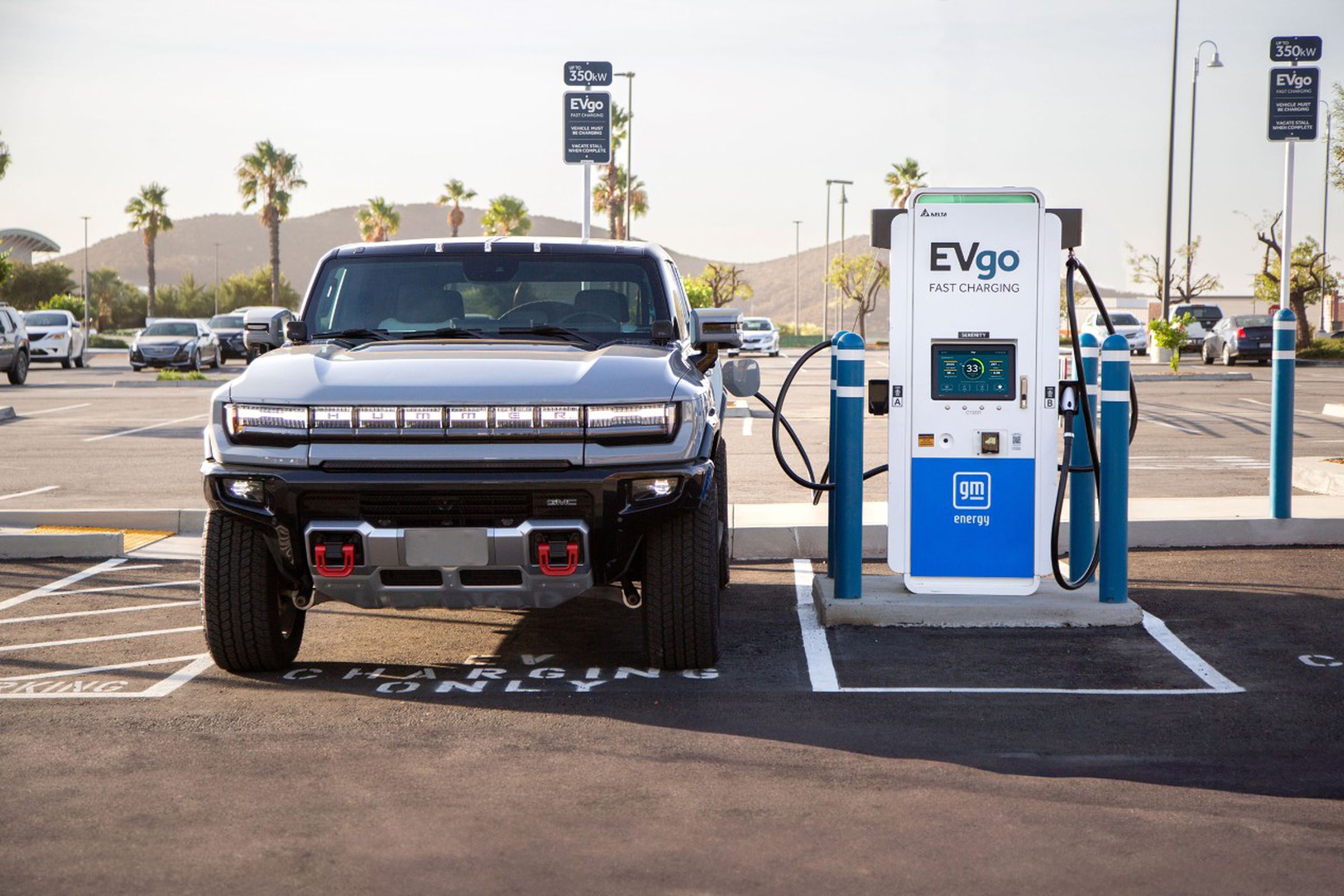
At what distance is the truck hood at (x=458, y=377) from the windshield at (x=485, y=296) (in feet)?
2.28

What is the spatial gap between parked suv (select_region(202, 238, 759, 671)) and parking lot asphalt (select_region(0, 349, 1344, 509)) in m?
5.73

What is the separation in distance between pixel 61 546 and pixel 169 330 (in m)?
31.7

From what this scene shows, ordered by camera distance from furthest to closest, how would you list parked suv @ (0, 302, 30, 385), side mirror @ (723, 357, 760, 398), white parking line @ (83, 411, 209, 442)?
parked suv @ (0, 302, 30, 385)
white parking line @ (83, 411, 209, 442)
side mirror @ (723, 357, 760, 398)

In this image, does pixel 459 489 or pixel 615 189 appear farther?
pixel 615 189

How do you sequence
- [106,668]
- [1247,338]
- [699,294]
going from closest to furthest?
[106,668]
[1247,338]
[699,294]

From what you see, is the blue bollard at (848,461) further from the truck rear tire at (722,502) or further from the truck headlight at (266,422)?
the truck headlight at (266,422)

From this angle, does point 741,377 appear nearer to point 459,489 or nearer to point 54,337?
point 459,489

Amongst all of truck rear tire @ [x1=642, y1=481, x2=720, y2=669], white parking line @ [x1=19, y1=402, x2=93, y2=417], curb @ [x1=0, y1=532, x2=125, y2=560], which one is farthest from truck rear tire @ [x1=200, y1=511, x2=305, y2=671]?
white parking line @ [x1=19, y1=402, x2=93, y2=417]

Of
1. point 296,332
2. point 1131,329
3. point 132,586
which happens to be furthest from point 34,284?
point 296,332

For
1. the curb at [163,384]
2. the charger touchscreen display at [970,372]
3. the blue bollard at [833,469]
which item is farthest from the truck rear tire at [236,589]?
the curb at [163,384]

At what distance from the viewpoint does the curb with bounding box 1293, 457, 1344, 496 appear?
1232 centimetres

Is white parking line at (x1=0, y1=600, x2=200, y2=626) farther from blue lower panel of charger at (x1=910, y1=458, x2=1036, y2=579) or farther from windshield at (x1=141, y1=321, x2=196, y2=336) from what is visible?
windshield at (x1=141, y1=321, x2=196, y2=336)

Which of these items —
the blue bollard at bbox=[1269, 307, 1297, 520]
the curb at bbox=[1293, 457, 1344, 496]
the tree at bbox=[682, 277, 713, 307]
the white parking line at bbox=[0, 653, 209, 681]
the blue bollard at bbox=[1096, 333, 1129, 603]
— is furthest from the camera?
the tree at bbox=[682, 277, 713, 307]

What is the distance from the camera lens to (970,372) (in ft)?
24.7
